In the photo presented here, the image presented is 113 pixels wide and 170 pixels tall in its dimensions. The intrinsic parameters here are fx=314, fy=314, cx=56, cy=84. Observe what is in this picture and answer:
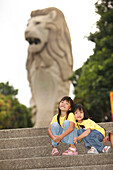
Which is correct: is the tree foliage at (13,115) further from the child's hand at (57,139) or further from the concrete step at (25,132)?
the child's hand at (57,139)

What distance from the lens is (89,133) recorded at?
4547 millimetres

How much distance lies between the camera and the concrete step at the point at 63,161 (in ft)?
13.4

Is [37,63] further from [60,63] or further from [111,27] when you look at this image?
[111,27]

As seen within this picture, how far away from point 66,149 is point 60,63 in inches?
537

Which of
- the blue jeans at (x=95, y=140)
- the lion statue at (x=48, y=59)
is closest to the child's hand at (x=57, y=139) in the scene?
the blue jeans at (x=95, y=140)

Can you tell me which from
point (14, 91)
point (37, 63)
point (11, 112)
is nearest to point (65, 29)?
point (37, 63)

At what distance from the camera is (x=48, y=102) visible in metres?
18.5

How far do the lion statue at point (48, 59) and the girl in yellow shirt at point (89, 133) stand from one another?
43.7ft

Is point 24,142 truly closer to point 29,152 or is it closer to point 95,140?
point 29,152

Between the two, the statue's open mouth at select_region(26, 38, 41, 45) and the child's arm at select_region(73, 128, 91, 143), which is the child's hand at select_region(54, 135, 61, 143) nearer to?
the child's arm at select_region(73, 128, 91, 143)

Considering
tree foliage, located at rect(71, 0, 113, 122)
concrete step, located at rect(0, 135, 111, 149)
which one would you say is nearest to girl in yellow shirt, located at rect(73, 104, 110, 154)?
concrete step, located at rect(0, 135, 111, 149)

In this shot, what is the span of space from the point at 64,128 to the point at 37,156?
0.63 m

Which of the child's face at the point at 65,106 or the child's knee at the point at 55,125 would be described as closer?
the child's knee at the point at 55,125

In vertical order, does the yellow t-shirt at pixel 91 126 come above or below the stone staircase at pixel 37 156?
above
